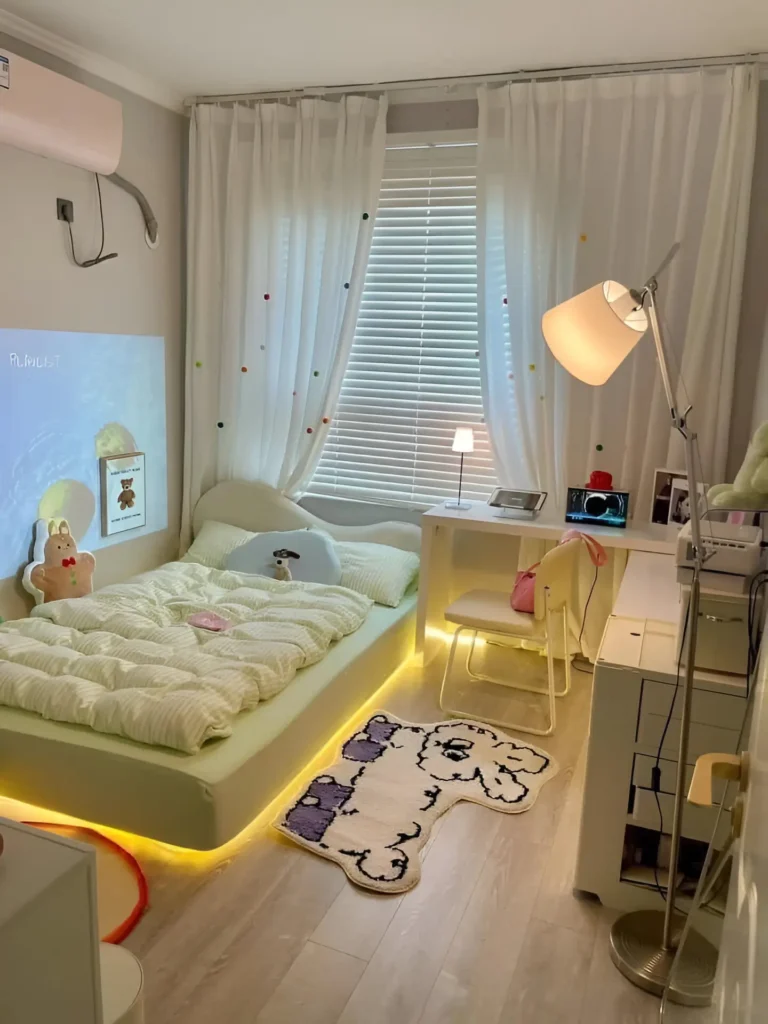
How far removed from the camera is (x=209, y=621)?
2.83 meters

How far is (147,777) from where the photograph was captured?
200 cm

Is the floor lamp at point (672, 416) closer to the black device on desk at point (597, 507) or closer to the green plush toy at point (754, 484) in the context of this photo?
the green plush toy at point (754, 484)

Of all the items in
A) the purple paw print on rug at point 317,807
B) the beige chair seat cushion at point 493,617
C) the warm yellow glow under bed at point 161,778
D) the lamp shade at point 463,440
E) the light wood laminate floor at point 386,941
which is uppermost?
the lamp shade at point 463,440

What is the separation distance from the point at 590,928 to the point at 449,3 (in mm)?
2742

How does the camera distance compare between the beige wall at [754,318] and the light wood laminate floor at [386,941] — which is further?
the beige wall at [754,318]

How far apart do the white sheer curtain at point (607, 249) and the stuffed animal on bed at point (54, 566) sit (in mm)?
1858

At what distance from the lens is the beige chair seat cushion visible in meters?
2.86

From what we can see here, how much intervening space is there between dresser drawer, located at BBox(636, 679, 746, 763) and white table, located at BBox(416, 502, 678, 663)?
1.21 metres

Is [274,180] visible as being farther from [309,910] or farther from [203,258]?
[309,910]

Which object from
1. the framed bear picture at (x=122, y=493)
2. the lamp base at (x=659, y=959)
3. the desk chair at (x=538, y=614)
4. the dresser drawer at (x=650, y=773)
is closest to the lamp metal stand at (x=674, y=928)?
the lamp base at (x=659, y=959)

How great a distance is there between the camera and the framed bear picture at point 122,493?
11.6 feet

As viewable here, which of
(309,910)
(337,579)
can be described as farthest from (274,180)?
(309,910)

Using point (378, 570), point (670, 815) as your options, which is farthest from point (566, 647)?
point (670, 815)

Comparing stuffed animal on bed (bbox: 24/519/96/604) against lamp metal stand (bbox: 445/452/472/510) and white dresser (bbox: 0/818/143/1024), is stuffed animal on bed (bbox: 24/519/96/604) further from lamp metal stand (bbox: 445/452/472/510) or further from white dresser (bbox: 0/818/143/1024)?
white dresser (bbox: 0/818/143/1024)
